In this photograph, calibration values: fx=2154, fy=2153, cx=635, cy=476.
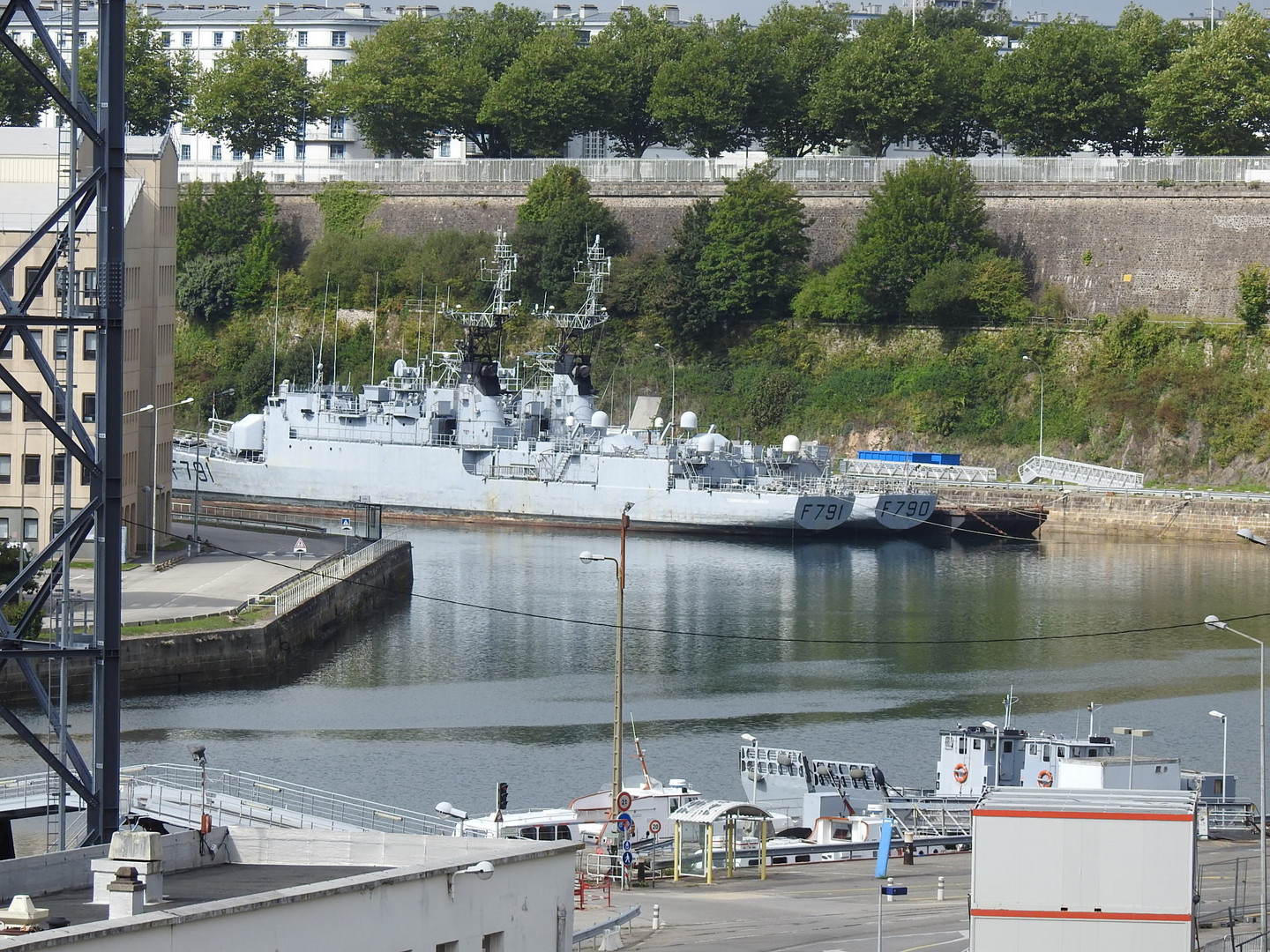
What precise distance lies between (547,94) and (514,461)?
784 inches

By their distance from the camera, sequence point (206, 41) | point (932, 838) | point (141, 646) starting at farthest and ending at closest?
point (206, 41) → point (141, 646) → point (932, 838)

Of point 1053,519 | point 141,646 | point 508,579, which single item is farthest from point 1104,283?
point 141,646

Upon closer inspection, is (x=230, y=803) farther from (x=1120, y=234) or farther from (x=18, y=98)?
(x=18, y=98)

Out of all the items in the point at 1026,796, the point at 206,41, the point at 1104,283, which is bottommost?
the point at 1026,796

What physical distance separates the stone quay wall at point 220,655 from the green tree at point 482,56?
42.4 metres

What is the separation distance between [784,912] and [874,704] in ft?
46.0

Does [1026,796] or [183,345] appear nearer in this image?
[1026,796]

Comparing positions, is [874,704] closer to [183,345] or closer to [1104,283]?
[1104,283]

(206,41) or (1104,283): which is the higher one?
(206,41)

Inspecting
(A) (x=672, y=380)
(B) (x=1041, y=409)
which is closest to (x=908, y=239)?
(B) (x=1041, y=409)

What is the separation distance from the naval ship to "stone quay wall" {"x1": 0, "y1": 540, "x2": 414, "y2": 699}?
798 inches

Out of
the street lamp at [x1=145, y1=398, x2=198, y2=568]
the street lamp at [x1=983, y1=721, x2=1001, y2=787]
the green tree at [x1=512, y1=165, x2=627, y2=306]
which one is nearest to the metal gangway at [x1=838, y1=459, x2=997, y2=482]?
the green tree at [x1=512, y1=165, x2=627, y2=306]

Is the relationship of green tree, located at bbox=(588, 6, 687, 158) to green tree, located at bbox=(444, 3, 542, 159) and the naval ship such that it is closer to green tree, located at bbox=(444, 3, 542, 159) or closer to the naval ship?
green tree, located at bbox=(444, 3, 542, 159)

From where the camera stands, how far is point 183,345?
77.5 m
